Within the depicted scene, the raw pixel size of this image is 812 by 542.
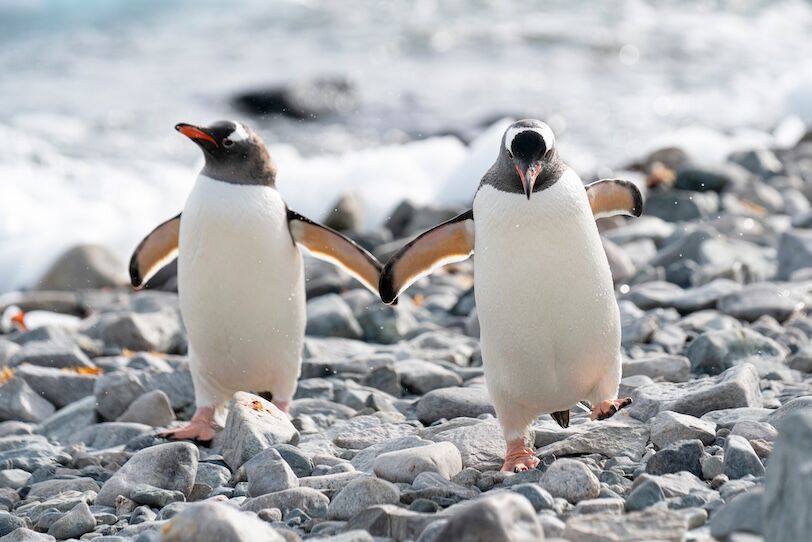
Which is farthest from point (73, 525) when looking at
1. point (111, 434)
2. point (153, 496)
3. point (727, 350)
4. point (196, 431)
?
point (727, 350)

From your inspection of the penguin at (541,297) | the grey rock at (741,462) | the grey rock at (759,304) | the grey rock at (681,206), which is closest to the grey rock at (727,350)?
the grey rock at (759,304)

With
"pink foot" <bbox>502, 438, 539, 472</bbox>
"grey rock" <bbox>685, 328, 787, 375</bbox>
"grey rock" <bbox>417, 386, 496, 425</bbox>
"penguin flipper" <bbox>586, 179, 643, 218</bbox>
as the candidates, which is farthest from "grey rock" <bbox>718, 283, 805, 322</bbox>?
"pink foot" <bbox>502, 438, 539, 472</bbox>

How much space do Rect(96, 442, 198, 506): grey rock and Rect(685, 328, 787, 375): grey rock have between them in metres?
2.33

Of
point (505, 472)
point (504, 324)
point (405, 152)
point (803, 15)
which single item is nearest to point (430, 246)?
point (504, 324)

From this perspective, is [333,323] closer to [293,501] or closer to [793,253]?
[793,253]

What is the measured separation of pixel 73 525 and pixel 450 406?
170 cm

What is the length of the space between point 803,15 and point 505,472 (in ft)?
91.7

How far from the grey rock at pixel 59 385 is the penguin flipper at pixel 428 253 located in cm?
193

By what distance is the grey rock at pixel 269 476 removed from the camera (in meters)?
3.88

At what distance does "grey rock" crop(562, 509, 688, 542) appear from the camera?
291 centimetres

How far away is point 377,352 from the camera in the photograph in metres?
6.47

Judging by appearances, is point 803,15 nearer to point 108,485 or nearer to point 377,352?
point 377,352

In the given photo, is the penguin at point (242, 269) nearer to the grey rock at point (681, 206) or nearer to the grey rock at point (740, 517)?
the grey rock at point (740, 517)

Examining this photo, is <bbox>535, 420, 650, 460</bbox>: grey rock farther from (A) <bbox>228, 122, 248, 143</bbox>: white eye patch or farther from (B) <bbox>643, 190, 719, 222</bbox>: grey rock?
(B) <bbox>643, 190, 719, 222</bbox>: grey rock
